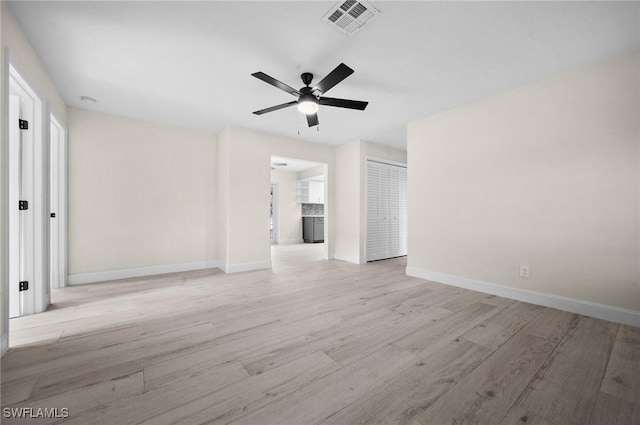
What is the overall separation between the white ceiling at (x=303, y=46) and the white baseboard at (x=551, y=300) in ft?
7.33

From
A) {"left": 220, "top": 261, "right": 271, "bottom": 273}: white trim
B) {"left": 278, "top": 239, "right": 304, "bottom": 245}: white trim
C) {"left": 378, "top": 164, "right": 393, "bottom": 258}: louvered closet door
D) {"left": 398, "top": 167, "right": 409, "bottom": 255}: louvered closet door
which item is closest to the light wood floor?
{"left": 220, "top": 261, "right": 271, "bottom": 273}: white trim

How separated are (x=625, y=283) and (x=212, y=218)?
512cm

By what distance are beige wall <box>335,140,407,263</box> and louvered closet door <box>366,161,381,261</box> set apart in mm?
166

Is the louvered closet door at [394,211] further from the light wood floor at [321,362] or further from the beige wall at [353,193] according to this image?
the light wood floor at [321,362]

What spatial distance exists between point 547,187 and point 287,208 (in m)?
6.71

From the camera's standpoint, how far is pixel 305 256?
18.8 feet

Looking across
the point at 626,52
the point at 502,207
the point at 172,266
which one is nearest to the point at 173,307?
the point at 172,266

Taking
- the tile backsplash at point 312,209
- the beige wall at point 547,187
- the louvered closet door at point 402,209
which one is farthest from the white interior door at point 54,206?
the tile backsplash at point 312,209

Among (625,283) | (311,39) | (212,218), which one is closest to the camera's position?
(311,39)

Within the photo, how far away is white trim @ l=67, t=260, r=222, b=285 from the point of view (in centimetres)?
346

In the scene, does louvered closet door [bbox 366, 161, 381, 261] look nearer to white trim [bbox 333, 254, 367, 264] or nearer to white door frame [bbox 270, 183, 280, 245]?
white trim [bbox 333, 254, 367, 264]

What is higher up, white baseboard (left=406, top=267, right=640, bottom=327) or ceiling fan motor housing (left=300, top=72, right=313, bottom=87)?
ceiling fan motor housing (left=300, top=72, right=313, bottom=87)

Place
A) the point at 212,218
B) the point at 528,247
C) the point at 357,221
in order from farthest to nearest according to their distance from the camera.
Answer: the point at 357,221, the point at 212,218, the point at 528,247

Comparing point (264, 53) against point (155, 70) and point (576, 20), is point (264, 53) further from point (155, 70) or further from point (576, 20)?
point (576, 20)
